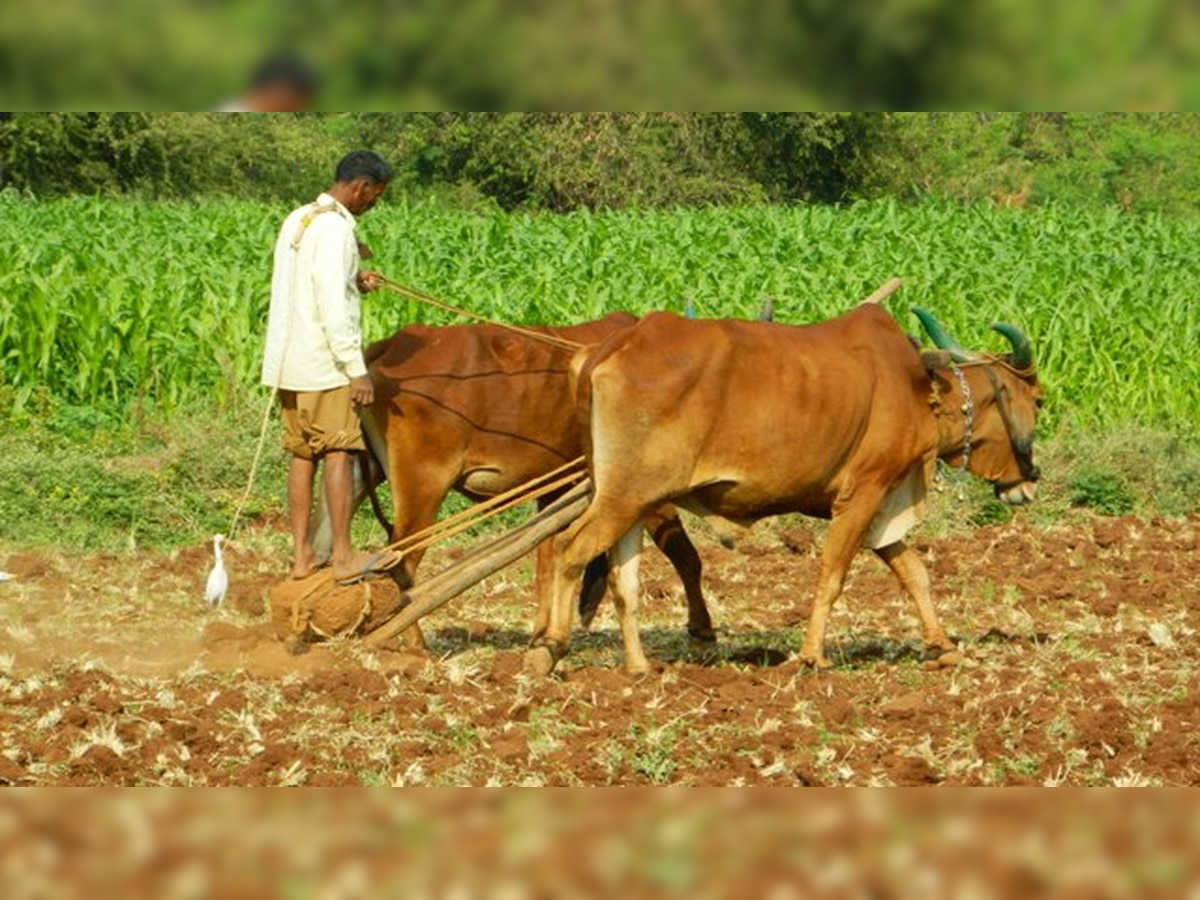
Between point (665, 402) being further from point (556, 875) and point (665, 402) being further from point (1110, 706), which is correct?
point (556, 875)

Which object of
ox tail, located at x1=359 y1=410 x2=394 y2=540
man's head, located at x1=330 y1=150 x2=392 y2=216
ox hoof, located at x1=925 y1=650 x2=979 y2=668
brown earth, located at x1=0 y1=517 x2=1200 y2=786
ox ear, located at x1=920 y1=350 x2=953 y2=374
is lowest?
brown earth, located at x1=0 y1=517 x2=1200 y2=786

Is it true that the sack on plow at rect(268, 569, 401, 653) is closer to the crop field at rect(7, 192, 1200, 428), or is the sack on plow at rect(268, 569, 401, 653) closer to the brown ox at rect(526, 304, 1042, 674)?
the brown ox at rect(526, 304, 1042, 674)

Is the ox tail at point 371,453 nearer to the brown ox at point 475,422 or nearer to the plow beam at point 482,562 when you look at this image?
the brown ox at point 475,422

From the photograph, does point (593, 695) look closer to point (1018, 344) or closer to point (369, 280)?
point (369, 280)

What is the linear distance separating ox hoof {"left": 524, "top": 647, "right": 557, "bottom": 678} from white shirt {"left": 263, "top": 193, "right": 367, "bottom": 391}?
4.47ft

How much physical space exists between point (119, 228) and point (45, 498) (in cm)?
989

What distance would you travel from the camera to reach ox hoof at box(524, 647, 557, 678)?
6969mm

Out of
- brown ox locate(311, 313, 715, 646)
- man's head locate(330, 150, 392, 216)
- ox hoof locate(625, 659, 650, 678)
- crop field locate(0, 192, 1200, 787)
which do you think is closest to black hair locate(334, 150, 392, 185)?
man's head locate(330, 150, 392, 216)

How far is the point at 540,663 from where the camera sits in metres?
7.00

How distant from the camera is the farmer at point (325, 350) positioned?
22.7 feet

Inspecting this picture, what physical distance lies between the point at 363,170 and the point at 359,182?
0.39 feet

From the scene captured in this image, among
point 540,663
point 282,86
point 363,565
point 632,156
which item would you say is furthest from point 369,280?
point 282,86

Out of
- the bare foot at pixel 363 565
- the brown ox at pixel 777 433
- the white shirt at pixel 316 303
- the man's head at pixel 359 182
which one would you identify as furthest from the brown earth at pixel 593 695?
the man's head at pixel 359 182

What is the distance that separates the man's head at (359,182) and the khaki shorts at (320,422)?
77 centimetres
